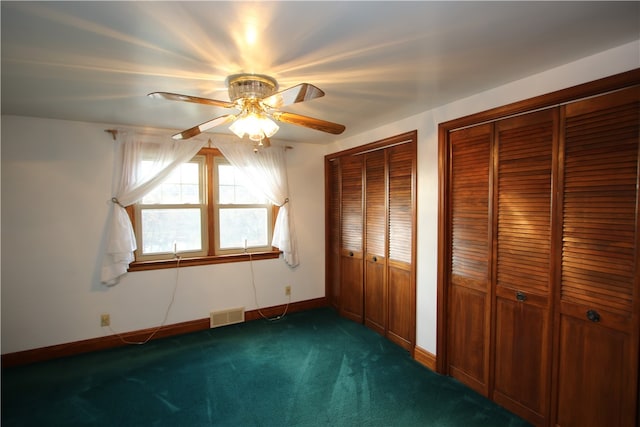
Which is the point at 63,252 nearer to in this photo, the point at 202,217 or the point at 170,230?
the point at 170,230

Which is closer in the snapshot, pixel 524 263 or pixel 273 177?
pixel 524 263

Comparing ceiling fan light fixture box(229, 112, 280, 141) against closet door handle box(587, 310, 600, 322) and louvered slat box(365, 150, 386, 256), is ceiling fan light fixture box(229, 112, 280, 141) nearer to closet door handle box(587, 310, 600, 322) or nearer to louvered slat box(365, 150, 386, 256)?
louvered slat box(365, 150, 386, 256)

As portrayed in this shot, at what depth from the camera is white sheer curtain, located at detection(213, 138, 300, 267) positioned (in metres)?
3.64

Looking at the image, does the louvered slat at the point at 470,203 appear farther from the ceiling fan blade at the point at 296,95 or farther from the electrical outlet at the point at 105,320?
the electrical outlet at the point at 105,320

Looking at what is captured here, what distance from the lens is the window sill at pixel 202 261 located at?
328cm

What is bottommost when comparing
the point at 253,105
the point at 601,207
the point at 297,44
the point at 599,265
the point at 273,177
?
the point at 599,265

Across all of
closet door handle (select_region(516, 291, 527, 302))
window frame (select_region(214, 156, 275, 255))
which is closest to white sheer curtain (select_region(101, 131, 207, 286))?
window frame (select_region(214, 156, 275, 255))

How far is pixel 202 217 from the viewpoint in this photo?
142 inches

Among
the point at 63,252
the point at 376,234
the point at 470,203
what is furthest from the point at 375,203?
the point at 63,252

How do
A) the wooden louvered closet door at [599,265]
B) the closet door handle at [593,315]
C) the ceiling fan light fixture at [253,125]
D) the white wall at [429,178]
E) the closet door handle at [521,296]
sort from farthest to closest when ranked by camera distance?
the white wall at [429,178] < the closet door handle at [521,296] < the ceiling fan light fixture at [253,125] < the closet door handle at [593,315] < the wooden louvered closet door at [599,265]

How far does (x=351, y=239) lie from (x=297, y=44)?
264 cm

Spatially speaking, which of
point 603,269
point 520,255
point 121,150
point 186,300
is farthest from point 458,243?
point 121,150

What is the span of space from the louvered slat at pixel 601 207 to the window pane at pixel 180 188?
3.41 meters

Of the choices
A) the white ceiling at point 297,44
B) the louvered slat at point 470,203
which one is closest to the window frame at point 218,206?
the white ceiling at point 297,44
